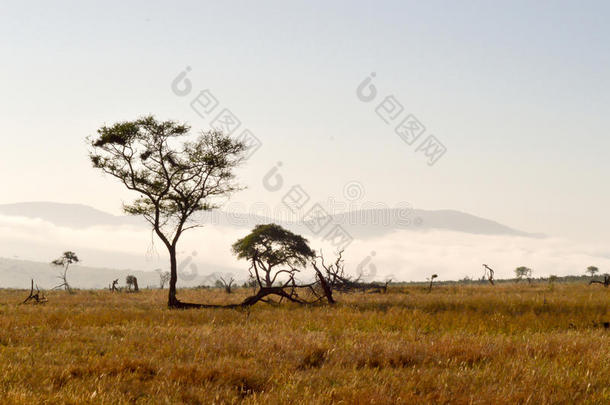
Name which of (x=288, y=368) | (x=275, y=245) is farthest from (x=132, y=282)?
(x=288, y=368)

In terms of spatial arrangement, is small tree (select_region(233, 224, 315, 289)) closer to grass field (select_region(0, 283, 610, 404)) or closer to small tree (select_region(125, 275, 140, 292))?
small tree (select_region(125, 275, 140, 292))

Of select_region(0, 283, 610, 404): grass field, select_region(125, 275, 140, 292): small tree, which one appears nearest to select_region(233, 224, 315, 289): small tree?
select_region(125, 275, 140, 292): small tree

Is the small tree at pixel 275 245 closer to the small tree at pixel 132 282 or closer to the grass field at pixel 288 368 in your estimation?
the small tree at pixel 132 282

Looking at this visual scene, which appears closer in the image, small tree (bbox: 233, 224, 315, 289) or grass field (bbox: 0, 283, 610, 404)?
grass field (bbox: 0, 283, 610, 404)

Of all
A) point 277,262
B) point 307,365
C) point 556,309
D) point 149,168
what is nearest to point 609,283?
point 556,309

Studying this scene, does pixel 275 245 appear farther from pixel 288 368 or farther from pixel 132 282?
pixel 288 368

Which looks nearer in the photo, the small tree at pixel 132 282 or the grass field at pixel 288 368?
the grass field at pixel 288 368

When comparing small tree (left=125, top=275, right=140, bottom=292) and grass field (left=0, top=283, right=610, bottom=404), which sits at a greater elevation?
small tree (left=125, top=275, right=140, bottom=292)

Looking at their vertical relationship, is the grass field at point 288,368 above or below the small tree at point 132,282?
below

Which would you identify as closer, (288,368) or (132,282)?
(288,368)

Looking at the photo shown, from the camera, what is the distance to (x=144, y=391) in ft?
20.1

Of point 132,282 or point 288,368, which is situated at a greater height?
point 132,282

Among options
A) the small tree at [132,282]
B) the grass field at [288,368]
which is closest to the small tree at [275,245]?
the small tree at [132,282]

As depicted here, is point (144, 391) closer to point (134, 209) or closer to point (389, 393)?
point (389, 393)
